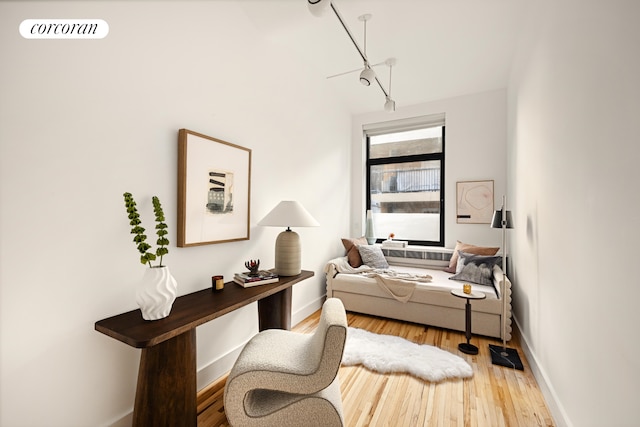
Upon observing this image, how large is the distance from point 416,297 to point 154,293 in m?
2.59

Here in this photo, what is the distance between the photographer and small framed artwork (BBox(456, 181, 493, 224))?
12.5ft

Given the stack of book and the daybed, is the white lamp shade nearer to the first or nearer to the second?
the stack of book

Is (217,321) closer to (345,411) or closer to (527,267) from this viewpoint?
(345,411)

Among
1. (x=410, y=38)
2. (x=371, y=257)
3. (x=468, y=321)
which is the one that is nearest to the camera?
(x=468, y=321)

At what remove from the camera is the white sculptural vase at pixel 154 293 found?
1.35 meters

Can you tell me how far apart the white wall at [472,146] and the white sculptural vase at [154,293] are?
3.80 m

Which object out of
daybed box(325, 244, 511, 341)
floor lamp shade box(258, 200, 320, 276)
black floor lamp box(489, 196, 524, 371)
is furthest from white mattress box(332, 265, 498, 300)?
floor lamp shade box(258, 200, 320, 276)

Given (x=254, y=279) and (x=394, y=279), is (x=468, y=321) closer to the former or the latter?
(x=394, y=279)

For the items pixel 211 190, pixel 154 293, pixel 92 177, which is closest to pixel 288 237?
pixel 211 190

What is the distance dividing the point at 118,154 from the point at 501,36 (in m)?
3.41

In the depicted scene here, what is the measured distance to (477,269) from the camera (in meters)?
3.12

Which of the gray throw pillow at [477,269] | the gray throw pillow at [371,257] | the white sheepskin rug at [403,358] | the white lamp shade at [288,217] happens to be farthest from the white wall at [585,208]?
the gray throw pillow at [371,257]

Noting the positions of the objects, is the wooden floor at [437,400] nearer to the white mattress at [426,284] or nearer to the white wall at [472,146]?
the white mattress at [426,284]

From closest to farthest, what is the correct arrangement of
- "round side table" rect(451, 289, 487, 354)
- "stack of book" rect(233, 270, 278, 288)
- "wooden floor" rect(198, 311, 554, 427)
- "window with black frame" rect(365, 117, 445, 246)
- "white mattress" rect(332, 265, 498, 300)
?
"wooden floor" rect(198, 311, 554, 427), "stack of book" rect(233, 270, 278, 288), "round side table" rect(451, 289, 487, 354), "white mattress" rect(332, 265, 498, 300), "window with black frame" rect(365, 117, 445, 246)
